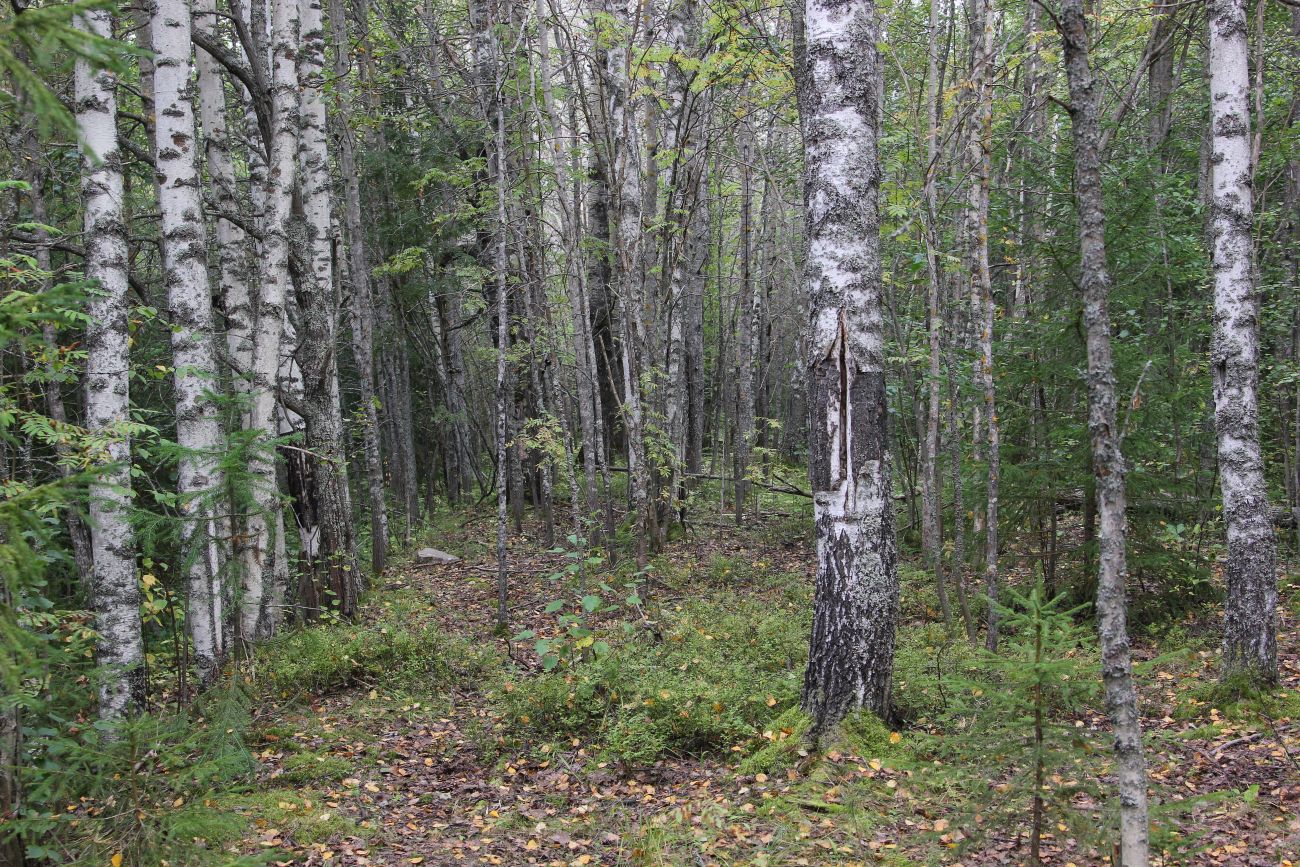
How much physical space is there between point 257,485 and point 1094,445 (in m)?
5.73

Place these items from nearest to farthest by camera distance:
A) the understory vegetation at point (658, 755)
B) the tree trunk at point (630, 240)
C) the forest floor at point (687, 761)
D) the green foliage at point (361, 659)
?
the understory vegetation at point (658, 755), the forest floor at point (687, 761), the green foliage at point (361, 659), the tree trunk at point (630, 240)

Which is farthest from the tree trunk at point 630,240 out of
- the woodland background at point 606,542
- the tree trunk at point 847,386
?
the tree trunk at point 847,386

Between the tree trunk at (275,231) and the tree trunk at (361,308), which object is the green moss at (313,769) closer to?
the tree trunk at (275,231)

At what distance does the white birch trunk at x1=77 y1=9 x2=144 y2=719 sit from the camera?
5195mm

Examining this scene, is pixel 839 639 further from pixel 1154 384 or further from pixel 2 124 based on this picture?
pixel 2 124

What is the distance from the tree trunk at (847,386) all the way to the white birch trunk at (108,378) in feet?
15.3

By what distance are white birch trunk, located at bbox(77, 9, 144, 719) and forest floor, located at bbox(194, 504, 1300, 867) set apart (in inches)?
49.4

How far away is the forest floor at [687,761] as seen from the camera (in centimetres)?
394

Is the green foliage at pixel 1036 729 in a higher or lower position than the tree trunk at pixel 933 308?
lower

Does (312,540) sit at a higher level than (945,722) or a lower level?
higher

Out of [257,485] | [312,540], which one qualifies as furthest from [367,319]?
[257,485]

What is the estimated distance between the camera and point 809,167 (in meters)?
5.15

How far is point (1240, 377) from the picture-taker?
5.46m

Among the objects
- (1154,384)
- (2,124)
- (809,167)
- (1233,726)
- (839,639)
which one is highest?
(2,124)
